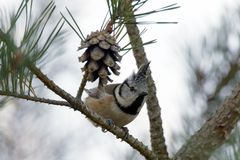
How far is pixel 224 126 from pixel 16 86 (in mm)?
554

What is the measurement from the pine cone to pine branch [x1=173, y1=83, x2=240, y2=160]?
1.34 feet

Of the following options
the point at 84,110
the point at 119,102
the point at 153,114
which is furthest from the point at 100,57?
the point at 119,102

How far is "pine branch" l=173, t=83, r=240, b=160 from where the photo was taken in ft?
3.92

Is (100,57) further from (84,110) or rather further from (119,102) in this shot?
(119,102)

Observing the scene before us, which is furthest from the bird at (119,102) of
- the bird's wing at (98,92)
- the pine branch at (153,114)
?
the pine branch at (153,114)

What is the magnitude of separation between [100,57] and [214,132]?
0.47 metres

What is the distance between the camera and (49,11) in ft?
2.42

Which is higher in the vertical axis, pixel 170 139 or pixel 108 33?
pixel 108 33

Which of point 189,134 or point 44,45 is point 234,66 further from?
point 44,45

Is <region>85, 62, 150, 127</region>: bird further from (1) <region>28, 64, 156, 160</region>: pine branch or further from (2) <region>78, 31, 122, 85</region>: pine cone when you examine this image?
(2) <region>78, 31, 122, 85</region>: pine cone

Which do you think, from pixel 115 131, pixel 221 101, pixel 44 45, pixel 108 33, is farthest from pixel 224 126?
pixel 44 45

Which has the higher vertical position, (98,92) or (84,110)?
(84,110)

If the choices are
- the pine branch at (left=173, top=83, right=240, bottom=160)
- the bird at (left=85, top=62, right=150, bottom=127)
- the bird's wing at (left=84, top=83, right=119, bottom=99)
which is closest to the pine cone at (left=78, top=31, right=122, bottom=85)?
the pine branch at (left=173, top=83, right=240, bottom=160)

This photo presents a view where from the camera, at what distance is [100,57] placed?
0.83 meters
